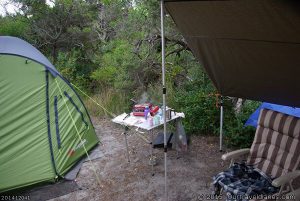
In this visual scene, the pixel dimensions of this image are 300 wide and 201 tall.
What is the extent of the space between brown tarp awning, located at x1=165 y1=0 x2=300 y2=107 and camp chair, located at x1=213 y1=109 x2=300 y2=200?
0.84 feet

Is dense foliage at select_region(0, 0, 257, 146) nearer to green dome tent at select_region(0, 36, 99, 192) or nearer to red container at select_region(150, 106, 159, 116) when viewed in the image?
red container at select_region(150, 106, 159, 116)

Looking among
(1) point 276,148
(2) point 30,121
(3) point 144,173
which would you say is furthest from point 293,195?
(2) point 30,121

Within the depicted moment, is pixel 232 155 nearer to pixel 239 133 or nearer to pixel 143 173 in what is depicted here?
pixel 143 173

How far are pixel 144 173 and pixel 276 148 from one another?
171 cm

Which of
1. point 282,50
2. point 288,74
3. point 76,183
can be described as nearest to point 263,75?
point 288,74

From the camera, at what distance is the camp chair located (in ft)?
10.5

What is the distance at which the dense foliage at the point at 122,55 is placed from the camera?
5.41 m

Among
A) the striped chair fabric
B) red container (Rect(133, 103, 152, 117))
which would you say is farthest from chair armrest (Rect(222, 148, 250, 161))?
red container (Rect(133, 103, 152, 117))

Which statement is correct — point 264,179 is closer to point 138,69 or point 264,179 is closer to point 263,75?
point 263,75

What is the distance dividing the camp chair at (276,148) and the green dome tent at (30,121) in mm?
2197

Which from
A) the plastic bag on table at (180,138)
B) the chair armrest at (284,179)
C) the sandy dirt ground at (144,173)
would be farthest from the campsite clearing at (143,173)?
the chair armrest at (284,179)

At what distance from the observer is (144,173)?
166 inches

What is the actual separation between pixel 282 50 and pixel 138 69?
4108 millimetres

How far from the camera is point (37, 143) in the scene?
4090mm
